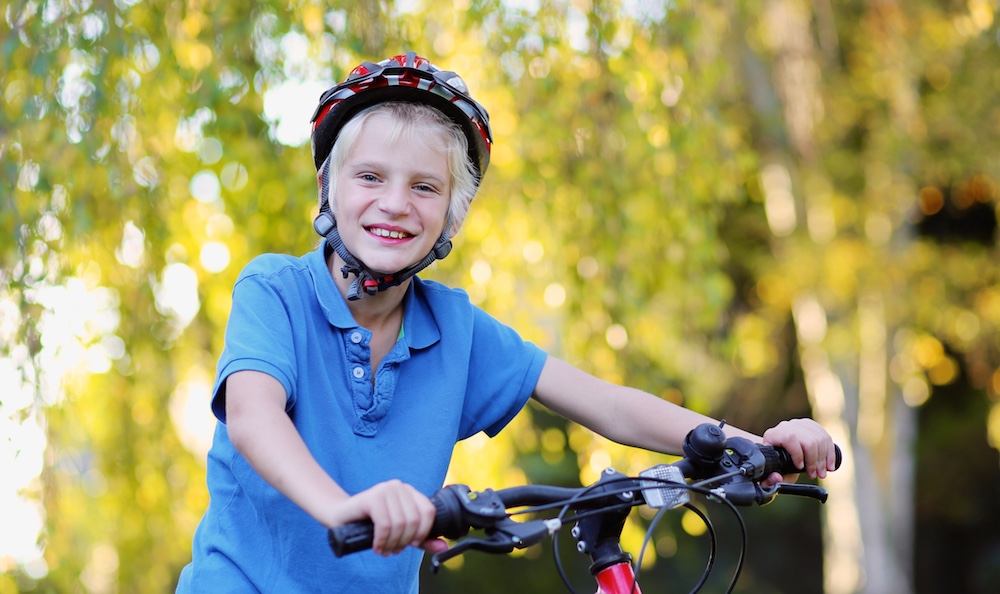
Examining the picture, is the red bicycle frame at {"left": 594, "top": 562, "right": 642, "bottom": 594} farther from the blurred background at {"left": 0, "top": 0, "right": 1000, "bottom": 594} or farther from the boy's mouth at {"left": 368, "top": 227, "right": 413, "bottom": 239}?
the boy's mouth at {"left": 368, "top": 227, "right": 413, "bottom": 239}

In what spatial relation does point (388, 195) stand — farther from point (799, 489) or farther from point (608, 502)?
point (799, 489)

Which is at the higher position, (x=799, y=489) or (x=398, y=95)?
(x=398, y=95)

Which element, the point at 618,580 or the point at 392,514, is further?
the point at 618,580

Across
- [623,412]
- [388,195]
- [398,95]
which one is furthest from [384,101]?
[623,412]

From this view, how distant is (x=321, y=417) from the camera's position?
202cm

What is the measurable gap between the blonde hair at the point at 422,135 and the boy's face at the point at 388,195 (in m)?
0.02

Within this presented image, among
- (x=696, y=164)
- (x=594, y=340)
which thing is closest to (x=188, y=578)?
(x=594, y=340)

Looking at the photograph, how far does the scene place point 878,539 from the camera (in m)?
9.07

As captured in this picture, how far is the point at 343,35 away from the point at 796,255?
561 cm

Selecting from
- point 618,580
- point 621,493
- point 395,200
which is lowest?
point 618,580

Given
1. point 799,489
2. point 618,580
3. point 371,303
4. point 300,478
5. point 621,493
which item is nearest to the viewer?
point 300,478

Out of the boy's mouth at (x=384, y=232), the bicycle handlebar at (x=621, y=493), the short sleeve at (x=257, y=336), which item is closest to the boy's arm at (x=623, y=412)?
the bicycle handlebar at (x=621, y=493)

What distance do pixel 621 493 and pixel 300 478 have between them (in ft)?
1.78

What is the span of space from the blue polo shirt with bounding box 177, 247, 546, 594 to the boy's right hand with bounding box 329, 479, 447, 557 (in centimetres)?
41
